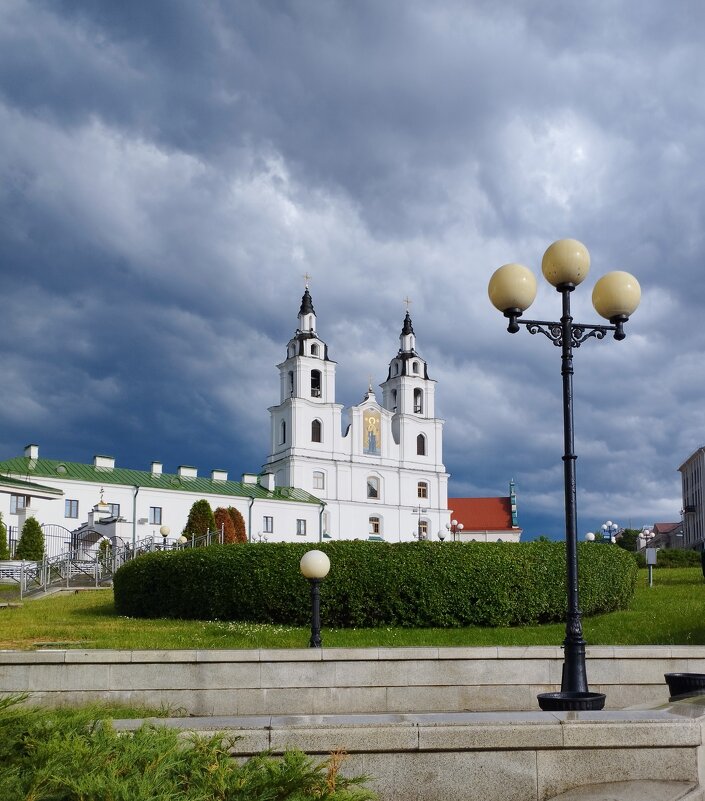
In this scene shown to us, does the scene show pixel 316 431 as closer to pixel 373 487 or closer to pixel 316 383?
pixel 316 383

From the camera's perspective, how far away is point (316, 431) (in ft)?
253

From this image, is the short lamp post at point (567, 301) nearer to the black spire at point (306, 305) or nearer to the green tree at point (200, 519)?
the green tree at point (200, 519)

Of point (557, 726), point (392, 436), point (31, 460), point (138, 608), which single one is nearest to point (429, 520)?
point (392, 436)

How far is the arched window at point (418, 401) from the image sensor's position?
3302 inches

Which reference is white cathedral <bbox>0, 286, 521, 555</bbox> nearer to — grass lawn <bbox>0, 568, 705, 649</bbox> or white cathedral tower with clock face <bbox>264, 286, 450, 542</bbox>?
white cathedral tower with clock face <bbox>264, 286, 450, 542</bbox>

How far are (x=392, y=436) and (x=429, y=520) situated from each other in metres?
8.41

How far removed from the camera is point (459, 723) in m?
5.91

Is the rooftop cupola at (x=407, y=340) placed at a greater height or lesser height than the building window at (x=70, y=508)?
greater

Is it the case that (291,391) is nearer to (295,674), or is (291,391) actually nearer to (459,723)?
(295,674)

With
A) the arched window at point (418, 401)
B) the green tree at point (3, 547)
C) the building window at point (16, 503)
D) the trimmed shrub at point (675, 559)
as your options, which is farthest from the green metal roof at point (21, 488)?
the arched window at point (418, 401)

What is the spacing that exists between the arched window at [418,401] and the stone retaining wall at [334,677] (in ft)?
238

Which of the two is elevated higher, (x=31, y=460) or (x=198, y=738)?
(x=31, y=460)

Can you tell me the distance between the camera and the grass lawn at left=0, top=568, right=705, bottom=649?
13.5 meters

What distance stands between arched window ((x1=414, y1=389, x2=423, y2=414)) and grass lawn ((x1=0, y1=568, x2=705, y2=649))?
216 ft
